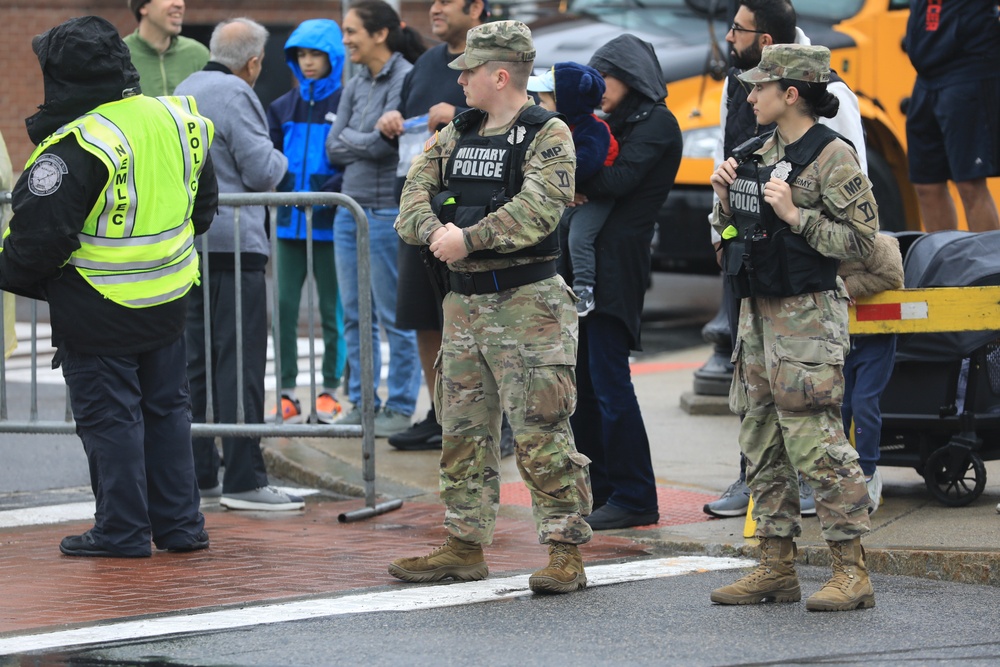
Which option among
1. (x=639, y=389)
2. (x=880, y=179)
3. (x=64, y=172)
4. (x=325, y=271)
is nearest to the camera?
(x=64, y=172)

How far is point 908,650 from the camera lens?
4.79 meters

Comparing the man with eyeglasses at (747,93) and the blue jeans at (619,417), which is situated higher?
the man with eyeglasses at (747,93)

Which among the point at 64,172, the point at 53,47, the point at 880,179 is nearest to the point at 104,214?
the point at 64,172

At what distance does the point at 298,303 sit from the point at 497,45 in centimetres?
387

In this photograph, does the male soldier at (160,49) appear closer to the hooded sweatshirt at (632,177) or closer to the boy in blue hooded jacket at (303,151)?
the boy in blue hooded jacket at (303,151)

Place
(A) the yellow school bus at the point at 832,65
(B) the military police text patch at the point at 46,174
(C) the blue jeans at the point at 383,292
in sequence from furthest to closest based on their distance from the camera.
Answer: (A) the yellow school bus at the point at 832,65 < (C) the blue jeans at the point at 383,292 < (B) the military police text patch at the point at 46,174

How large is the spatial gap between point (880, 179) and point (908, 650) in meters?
7.21

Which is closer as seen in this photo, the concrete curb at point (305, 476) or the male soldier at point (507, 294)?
the male soldier at point (507, 294)

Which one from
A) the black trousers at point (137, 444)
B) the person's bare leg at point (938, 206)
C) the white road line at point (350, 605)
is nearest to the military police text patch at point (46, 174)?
the black trousers at point (137, 444)

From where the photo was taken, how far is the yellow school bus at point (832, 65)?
37.8ft

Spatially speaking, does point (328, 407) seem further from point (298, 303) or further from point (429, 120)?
point (429, 120)

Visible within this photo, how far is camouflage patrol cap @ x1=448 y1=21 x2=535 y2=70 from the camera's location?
18.2ft

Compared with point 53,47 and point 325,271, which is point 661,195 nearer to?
point 53,47

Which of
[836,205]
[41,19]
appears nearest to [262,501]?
[836,205]
